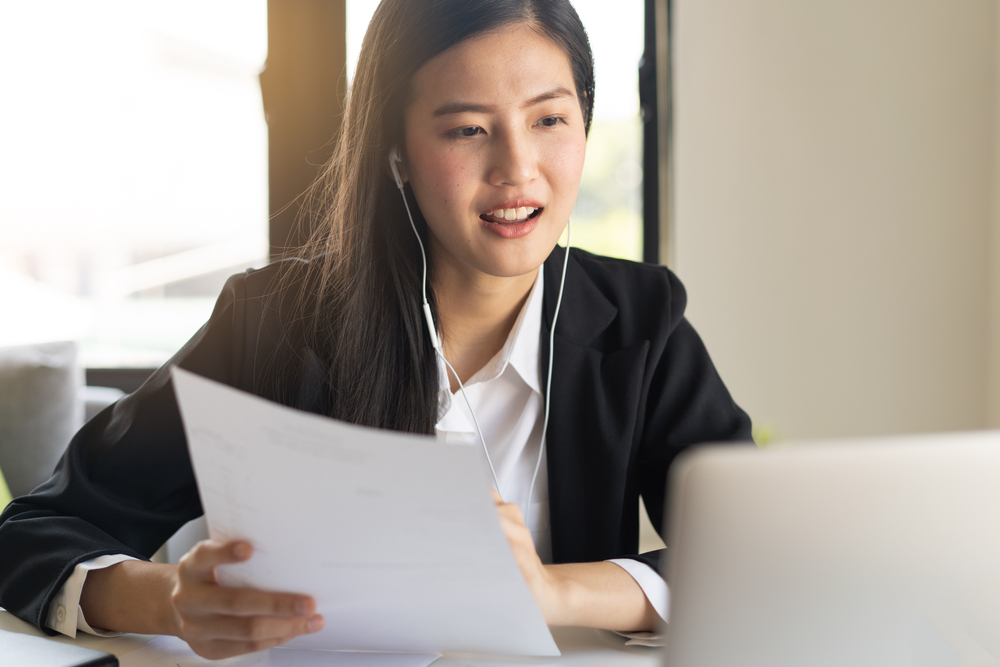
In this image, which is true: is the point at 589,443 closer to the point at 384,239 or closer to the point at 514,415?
the point at 514,415

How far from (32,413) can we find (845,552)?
69.4 inches

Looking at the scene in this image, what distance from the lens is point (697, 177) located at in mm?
2492

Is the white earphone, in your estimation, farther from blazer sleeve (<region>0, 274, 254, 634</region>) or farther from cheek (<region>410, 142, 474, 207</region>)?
blazer sleeve (<region>0, 274, 254, 634</region>)

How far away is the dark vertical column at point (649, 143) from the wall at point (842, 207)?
0.10m

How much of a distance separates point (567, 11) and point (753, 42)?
1620 mm

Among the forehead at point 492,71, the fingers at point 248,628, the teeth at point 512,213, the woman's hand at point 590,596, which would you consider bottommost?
the woman's hand at point 590,596

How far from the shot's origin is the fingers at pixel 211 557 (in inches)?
22.6

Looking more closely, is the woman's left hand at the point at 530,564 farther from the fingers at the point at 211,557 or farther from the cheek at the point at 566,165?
the cheek at the point at 566,165

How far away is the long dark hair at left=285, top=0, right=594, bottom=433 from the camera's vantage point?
0.99 meters

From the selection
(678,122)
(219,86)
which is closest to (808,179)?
(678,122)

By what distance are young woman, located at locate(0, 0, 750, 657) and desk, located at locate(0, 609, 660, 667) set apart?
0.26ft

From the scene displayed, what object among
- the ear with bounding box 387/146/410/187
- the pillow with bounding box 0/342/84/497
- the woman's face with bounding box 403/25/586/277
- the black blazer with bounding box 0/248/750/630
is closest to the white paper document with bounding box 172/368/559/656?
the black blazer with bounding box 0/248/750/630

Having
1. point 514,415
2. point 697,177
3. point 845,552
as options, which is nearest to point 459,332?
point 514,415

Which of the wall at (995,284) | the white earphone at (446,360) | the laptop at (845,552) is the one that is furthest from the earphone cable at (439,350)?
the wall at (995,284)
